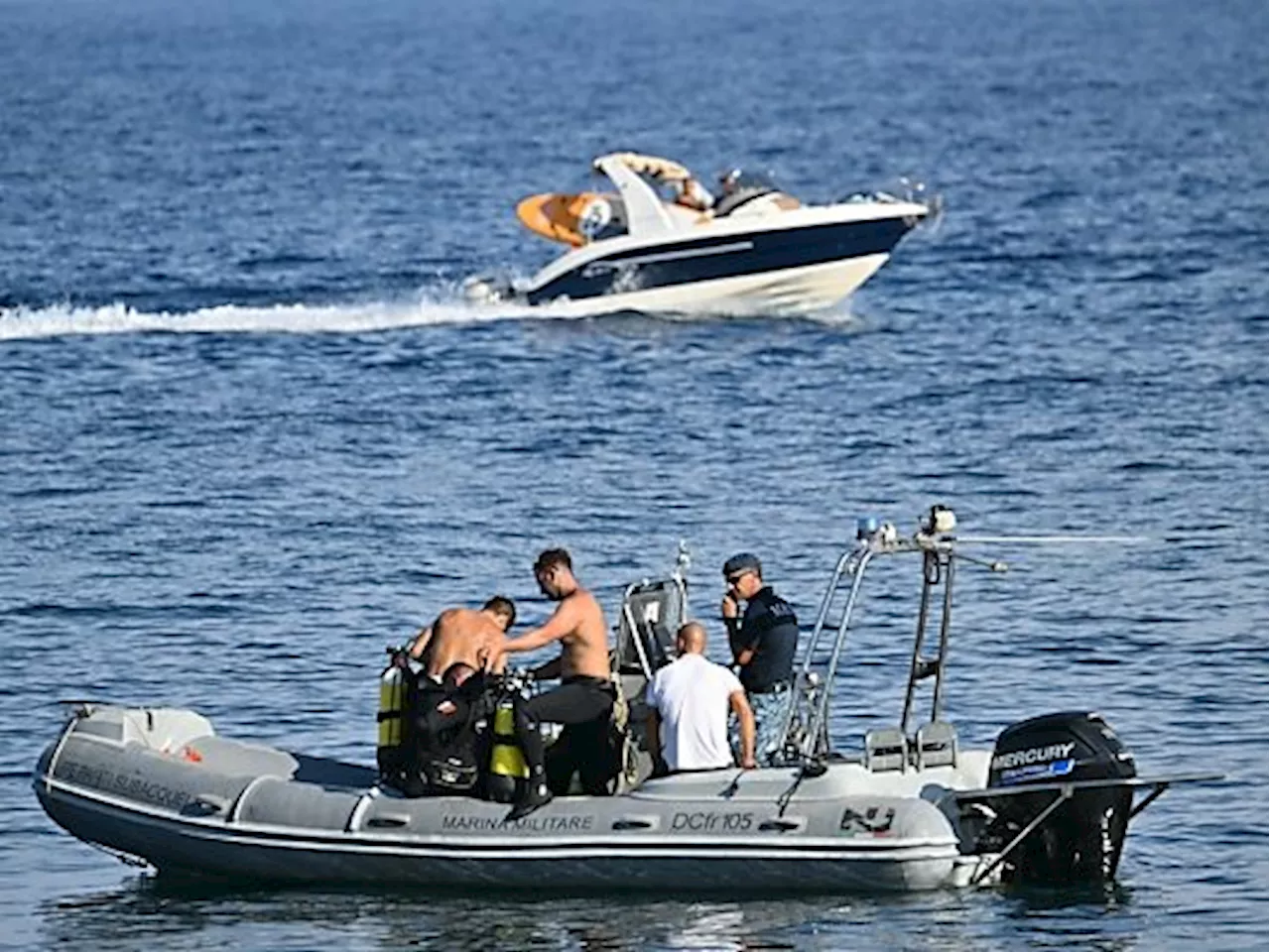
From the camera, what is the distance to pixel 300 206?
65.8 meters

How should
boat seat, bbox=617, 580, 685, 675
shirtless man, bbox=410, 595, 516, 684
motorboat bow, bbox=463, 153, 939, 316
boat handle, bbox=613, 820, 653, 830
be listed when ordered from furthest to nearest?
motorboat bow, bbox=463, 153, 939, 316
boat seat, bbox=617, 580, 685, 675
shirtless man, bbox=410, 595, 516, 684
boat handle, bbox=613, 820, 653, 830

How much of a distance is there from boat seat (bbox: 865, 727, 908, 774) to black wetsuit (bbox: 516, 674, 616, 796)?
1443 mm

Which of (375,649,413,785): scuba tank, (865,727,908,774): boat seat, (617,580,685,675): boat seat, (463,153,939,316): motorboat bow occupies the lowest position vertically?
(865,727,908,774): boat seat

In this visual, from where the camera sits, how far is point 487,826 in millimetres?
20781

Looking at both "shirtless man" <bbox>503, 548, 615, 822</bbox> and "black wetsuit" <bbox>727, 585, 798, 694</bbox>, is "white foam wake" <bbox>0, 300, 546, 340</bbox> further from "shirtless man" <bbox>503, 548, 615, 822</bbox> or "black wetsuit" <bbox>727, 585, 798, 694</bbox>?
"shirtless man" <bbox>503, 548, 615, 822</bbox>

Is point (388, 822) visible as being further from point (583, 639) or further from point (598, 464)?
point (598, 464)

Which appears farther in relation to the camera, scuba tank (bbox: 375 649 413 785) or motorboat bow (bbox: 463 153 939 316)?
motorboat bow (bbox: 463 153 939 316)

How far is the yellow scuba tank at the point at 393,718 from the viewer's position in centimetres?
2098

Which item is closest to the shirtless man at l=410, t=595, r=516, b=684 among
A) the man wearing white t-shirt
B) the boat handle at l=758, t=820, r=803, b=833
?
the man wearing white t-shirt

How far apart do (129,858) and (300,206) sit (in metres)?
44.4

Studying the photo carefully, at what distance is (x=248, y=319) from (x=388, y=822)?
85.1 feet

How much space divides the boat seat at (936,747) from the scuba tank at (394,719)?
2812 mm

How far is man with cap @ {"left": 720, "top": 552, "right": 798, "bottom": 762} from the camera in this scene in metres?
21.6

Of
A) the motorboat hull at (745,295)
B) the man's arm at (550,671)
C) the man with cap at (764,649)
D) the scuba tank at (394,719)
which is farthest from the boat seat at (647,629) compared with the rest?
the motorboat hull at (745,295)
